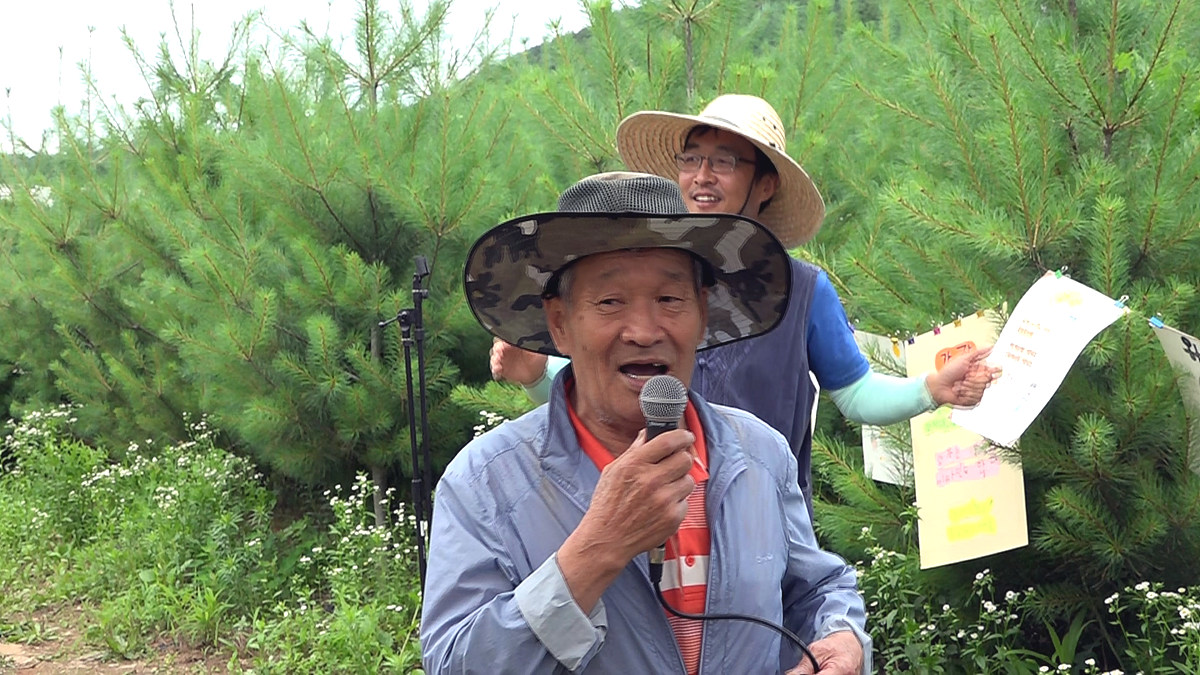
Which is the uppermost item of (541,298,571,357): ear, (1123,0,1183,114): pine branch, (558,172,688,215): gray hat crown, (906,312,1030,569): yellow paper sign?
(1123,0,1183,114): pine branch

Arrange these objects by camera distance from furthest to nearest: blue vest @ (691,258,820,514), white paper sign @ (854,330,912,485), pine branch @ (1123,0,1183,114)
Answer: white paper sign @ (854,330,912,485)
pine branch @ (1123,0,1183,114)
blue vest @ (691,258,820,514)

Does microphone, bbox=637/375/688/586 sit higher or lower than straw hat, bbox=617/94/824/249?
lower

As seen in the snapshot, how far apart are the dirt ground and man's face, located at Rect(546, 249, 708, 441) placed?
4491mm

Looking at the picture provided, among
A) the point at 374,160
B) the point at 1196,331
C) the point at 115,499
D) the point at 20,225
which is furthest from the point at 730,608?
the point at 20,225

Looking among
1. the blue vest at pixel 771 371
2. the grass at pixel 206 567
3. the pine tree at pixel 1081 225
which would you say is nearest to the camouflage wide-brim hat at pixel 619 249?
the blue vest at pixel 771 371

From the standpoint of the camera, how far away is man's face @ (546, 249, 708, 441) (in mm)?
1794

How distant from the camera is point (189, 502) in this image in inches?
270

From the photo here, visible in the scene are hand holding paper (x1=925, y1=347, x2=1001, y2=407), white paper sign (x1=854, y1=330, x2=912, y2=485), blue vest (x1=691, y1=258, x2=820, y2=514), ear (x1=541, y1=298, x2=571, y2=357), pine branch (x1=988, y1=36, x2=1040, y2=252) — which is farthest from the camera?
white paper sign (x1=854, y1=330, x2=912, y2=485)

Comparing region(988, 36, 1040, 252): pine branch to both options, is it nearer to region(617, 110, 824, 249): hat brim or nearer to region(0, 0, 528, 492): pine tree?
region(617, 110, 824, 249): hat brim

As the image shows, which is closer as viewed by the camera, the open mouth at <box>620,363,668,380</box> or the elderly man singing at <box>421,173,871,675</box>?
the elderly man singing at <box>421,173,871,675</box>

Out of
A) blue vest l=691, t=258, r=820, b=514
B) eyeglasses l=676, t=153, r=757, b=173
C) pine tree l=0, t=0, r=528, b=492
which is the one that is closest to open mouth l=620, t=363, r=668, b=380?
blue vest l=691, t=258, r=820, b=514

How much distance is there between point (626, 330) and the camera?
1.79m

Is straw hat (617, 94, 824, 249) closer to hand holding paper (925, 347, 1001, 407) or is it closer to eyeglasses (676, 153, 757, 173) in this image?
eyeglasses (676, 153, 757, 173)

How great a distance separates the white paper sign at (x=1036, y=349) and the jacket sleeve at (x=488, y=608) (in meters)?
1.77
